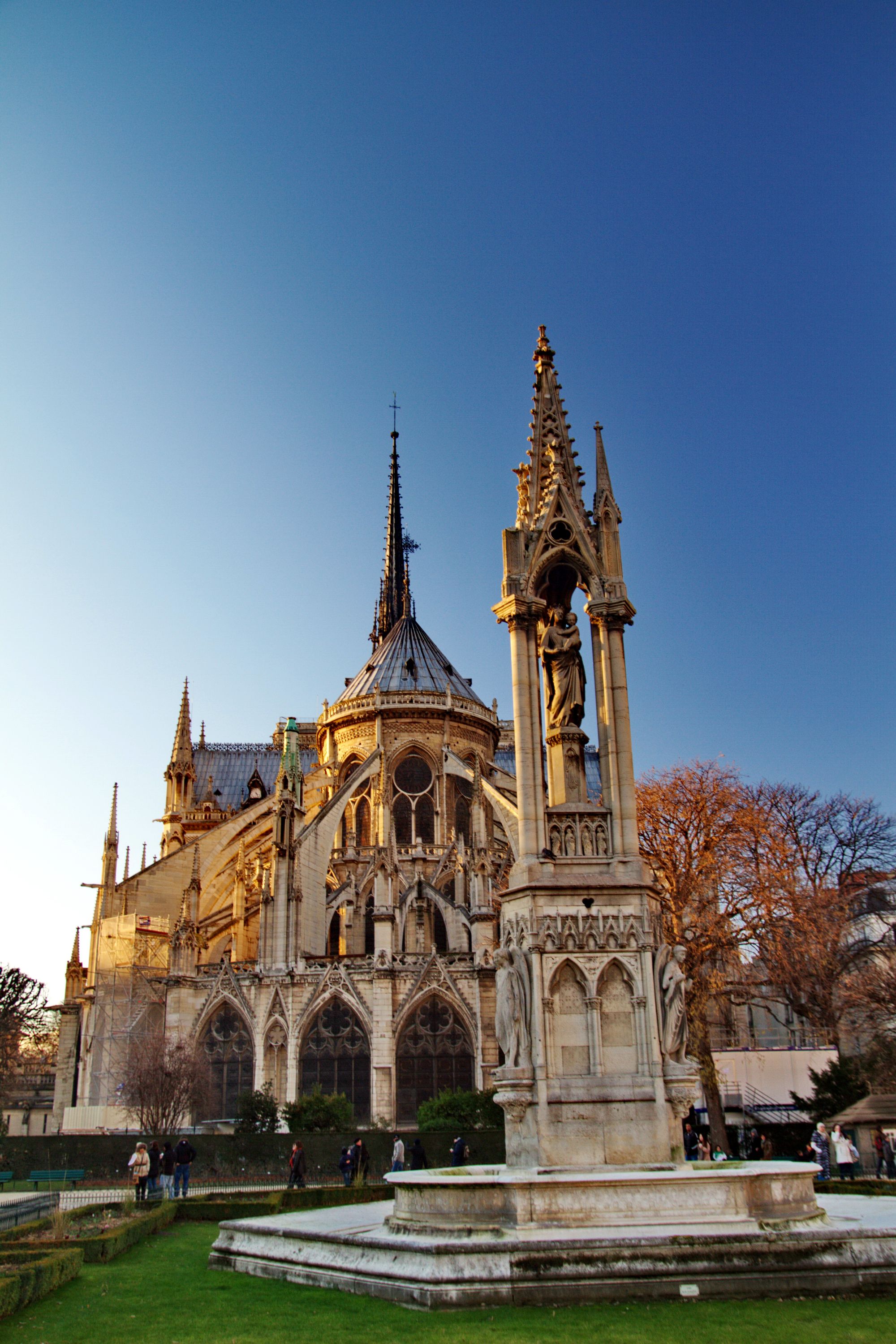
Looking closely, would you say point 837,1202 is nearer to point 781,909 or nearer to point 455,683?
point 781,909

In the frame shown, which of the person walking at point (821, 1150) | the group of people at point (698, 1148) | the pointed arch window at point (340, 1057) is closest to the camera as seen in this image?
the group of people at point (698, 1148)

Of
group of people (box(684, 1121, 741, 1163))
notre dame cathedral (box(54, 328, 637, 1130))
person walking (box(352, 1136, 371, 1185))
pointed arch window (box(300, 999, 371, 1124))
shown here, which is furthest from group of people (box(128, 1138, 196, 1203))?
pointed arch window (box(300, 999, 371, 1124))

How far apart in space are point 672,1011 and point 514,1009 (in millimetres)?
1418

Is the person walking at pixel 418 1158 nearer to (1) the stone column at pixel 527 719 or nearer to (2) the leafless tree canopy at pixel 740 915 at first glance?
(2) the leafless tree canopy at pixel 740 915

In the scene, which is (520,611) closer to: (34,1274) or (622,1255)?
(622,1255)

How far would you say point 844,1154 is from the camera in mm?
19188

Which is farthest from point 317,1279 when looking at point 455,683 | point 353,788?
point 455,683

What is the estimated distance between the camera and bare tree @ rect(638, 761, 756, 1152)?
25547 mm

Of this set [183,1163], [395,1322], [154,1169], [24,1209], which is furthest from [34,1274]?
[154,1169]

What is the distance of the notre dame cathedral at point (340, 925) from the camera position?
38.0 meters

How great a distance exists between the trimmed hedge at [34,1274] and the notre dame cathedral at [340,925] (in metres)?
16.3

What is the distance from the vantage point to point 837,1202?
40.8ft

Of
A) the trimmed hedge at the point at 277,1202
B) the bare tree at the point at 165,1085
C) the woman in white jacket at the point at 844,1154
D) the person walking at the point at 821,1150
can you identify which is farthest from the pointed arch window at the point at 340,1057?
the woman in white jacket at the point at 844,1154

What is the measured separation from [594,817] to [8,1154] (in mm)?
26554
